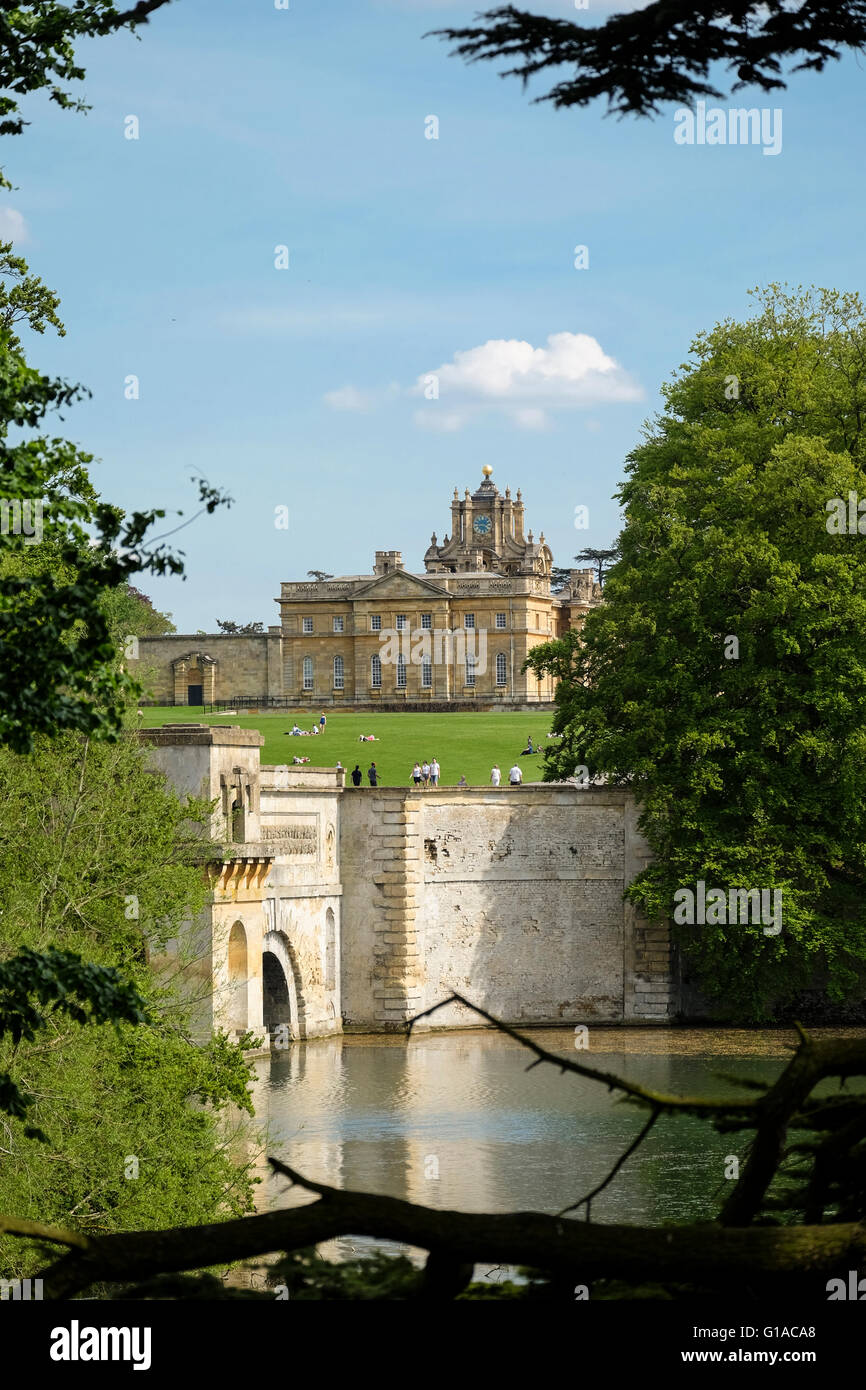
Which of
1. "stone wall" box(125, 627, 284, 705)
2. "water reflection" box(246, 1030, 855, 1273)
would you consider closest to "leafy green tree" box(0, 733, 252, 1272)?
"water reflection" box(246, 1030, 855, 1273)

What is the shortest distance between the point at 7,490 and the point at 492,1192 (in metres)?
15.5

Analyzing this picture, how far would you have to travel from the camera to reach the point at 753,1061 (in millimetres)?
30422

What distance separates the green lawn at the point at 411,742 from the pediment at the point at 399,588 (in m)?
19.6

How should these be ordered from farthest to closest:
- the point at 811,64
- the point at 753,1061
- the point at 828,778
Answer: the point at 828,778, the point at 753,1061, the point at 811,64

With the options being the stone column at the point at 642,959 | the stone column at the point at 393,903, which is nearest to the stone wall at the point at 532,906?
the stone column at the point at 642,959

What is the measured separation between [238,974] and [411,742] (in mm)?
31406

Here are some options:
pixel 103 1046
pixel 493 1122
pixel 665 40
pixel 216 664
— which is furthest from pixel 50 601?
pixel 216 664

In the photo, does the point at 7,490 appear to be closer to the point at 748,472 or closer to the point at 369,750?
the point at 748,472

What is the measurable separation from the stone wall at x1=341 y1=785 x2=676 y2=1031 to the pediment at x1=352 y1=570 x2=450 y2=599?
57929 millimetres

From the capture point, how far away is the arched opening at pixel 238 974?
28922 millimetres

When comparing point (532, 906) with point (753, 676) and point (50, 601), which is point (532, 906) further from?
point (50, 601)

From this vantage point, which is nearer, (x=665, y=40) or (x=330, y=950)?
(x=665, y=40)

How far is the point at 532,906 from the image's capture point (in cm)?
3681
